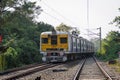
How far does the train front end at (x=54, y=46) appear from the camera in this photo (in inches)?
1153

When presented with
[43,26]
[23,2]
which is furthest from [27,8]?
[43,26]

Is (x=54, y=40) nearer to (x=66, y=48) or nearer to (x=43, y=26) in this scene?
(x=66, y=48)

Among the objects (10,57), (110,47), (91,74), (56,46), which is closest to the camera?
(91,74)

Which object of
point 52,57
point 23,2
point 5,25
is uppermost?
point 23,2

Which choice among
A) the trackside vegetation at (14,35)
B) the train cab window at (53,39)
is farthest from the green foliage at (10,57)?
the train cab window at (53,39)

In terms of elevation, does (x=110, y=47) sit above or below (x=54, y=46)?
above

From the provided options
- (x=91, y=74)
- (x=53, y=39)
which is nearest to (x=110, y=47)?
(x=53, y=39)

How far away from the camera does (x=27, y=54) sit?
31.7 metres

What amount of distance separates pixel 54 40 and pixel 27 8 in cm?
365

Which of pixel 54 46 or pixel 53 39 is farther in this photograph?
pixel 53 39

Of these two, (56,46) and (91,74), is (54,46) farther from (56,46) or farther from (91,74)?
(91,74)

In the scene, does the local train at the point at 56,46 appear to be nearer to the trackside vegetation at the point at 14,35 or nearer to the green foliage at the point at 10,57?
the trackside vegetation at the point at 14,35

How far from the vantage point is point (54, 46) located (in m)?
30.1

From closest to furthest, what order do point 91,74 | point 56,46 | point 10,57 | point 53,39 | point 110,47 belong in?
point 91,74 < point 10,57 < point 56,46 < point 53,39 < point 110,47
